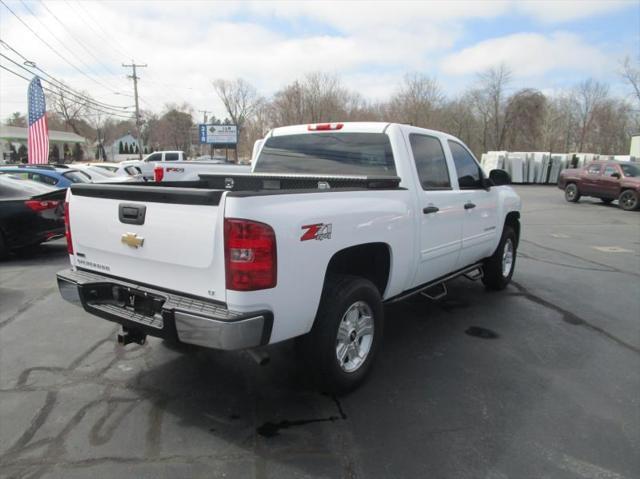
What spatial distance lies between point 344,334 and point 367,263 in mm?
655

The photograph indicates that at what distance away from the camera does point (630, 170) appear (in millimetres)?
18281

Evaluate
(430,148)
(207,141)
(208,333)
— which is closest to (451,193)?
(430,148)

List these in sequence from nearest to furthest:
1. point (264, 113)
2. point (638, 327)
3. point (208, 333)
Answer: point (208, 333) < point (638, 327) < point (264, 113)

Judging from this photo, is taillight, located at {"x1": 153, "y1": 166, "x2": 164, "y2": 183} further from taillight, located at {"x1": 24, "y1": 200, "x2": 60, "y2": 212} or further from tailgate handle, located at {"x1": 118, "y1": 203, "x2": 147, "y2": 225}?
tailgate handle, located at {"x1": 118, "y1": 203, "x2": 147, "y2": 225}

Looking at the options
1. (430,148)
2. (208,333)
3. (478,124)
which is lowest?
(208,333)

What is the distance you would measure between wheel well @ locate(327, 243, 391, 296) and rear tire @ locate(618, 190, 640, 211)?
59.0ft

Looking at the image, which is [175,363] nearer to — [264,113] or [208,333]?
[208,333]

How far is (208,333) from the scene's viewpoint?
261 cm

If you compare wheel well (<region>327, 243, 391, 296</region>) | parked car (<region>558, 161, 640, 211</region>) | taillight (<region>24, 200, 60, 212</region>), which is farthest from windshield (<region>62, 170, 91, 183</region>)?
parked car (<region>558, 161, 640, 211</region>)

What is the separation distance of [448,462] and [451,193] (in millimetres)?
2623

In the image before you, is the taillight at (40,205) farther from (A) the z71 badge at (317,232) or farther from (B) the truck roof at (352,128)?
(A) the z71 badge at (317,232)

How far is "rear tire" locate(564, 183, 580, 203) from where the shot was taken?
20906 mm

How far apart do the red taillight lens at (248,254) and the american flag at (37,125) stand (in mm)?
24626

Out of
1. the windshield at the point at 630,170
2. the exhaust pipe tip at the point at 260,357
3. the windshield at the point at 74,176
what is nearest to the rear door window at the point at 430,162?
the exhaust pipe tip at the point at 260,357
